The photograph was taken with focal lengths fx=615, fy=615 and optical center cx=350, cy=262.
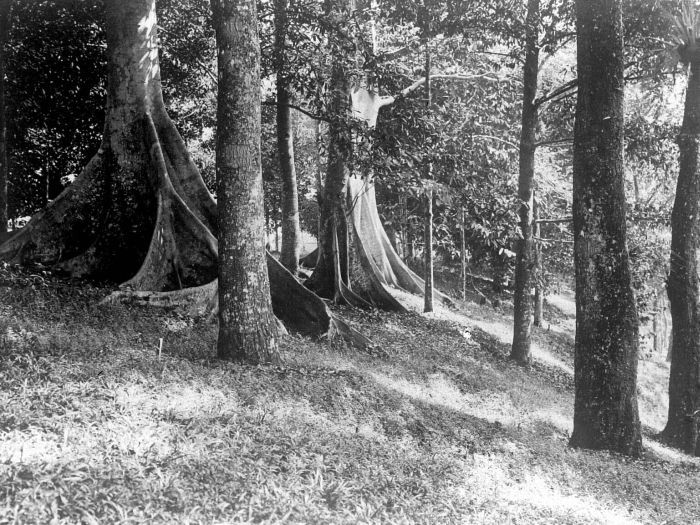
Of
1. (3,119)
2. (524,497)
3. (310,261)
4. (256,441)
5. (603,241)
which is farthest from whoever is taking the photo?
(310,261)

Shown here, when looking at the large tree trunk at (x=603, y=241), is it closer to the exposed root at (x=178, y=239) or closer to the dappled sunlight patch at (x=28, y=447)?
the exposed root at (x=178, y=239)

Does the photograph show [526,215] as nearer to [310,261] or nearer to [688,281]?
[688,281]

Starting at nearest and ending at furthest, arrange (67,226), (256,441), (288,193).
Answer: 1. (256,441)
2. (67,226)
3. (288,193)

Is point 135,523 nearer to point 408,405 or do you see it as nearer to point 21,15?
point 408,405

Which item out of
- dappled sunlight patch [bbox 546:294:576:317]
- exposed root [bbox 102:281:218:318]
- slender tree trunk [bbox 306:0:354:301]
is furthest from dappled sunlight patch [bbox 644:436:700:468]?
dappled sunlight patch [bbox 546:294:576:317]

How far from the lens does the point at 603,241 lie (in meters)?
8.63

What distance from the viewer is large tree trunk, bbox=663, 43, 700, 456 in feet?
39.3

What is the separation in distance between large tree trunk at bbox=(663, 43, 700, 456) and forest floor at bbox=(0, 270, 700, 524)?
0.89 meters

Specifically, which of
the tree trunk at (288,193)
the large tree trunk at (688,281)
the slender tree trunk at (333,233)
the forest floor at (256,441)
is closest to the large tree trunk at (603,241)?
the forest floor at (256,441)

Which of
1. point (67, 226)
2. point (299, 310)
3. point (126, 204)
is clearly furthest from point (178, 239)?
point (299, 310)

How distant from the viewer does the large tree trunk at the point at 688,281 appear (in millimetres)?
11984

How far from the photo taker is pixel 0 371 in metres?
6.33

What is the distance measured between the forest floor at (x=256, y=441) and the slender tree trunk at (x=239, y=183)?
580 mm

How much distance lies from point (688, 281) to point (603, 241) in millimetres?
4597
